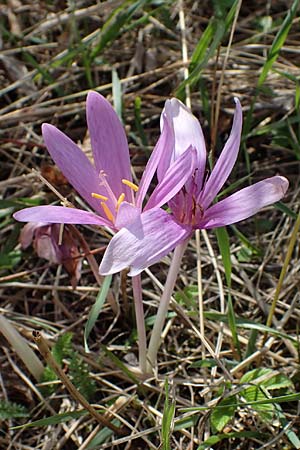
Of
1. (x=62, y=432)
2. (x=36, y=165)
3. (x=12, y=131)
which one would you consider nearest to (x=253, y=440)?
(x=62, y=432)

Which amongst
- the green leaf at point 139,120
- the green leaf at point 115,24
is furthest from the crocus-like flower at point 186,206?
the green leaf at point 115,24

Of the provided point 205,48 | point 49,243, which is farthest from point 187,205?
point 205,48

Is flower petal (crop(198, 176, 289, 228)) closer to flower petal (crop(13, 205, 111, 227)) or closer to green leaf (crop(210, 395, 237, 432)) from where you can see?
flower petal (crop(13, 205, 111, 227))

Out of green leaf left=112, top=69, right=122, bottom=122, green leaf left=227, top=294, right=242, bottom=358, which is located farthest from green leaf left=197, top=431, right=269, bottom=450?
green leaf left=112, top=69, right=122, bottom=122

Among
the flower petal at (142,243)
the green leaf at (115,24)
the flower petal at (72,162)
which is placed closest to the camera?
the flower petal at (142,243)

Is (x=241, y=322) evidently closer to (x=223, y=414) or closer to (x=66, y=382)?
(x=223, y=414)

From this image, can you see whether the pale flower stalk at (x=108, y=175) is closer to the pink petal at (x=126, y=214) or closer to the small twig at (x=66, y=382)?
the pink petal at (x=126, y=214)

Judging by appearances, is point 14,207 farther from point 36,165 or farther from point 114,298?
point 114,298

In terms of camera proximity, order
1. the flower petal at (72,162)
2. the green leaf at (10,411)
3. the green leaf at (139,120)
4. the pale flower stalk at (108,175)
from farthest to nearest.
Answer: the green leaf at (139,120), the green leaf at (10,411), the flower petal at (72,162), the pale flower stalk at (108,175)
